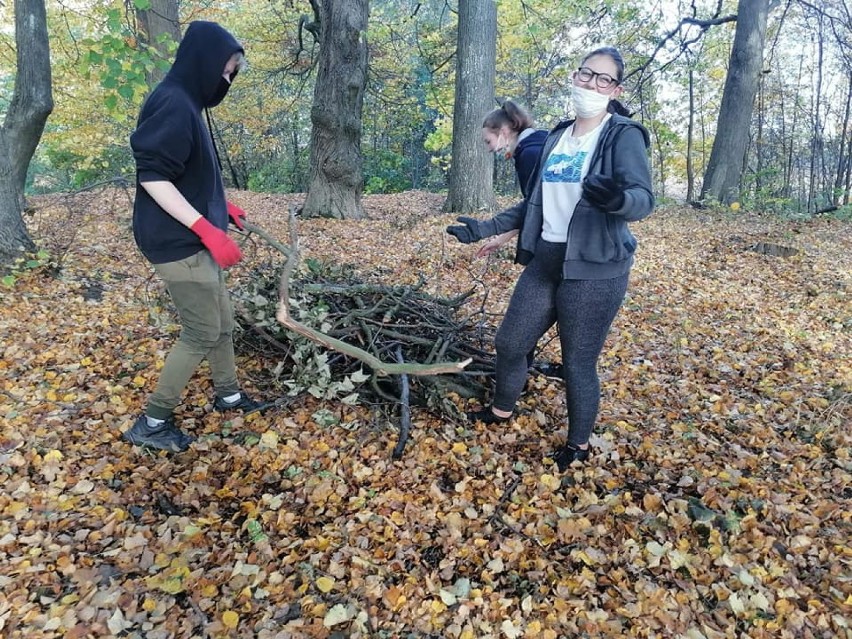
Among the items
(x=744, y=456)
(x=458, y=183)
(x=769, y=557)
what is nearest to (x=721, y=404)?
(x=744, y=456)

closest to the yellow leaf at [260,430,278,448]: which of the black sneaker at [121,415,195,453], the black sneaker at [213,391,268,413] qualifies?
the black sneaker at [213,391,268,413]

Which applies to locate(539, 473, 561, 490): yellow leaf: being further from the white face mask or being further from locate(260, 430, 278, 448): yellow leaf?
the white face mask

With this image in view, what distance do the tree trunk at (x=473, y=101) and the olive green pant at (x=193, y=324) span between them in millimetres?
6296

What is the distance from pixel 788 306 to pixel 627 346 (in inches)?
84.1

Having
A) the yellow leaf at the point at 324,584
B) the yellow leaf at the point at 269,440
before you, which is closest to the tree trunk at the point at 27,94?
the yellow leaf at the point at 269,440

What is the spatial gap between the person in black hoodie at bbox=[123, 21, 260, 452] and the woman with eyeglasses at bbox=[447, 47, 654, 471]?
1159 millimetres

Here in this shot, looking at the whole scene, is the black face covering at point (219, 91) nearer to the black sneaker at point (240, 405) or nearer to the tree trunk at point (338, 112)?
the black sneaker at point (240, 405)

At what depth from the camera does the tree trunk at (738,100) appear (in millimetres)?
8852

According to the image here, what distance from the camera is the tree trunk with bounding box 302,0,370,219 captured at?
7012 millimetres

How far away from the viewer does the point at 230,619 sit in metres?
1.78

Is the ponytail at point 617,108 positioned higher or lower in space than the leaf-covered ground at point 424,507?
higher

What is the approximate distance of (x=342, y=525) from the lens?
87.5 inches

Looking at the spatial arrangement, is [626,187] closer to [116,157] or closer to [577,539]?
[577,539]

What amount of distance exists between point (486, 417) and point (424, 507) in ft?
2.37
